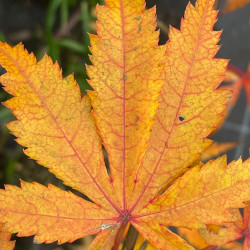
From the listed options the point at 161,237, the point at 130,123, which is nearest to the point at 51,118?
the point at 130,123

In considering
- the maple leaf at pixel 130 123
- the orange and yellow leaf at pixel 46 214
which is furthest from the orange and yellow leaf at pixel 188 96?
the orange and yellow leaf at pixel 46 214

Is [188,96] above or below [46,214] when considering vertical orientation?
above

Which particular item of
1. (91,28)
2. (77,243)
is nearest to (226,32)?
(91,28)

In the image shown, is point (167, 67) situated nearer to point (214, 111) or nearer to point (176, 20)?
point (214, 111)

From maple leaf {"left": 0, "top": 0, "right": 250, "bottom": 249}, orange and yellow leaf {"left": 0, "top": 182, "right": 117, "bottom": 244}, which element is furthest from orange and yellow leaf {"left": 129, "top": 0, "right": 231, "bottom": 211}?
orange and yellow leaf {"left": 0, "top": 182, "right": 117, "bottom": 244}

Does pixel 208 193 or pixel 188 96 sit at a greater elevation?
pixel 188 96

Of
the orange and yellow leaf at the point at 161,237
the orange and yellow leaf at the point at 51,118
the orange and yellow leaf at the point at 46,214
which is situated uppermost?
the orange and yellow leaf at the point at 51,118

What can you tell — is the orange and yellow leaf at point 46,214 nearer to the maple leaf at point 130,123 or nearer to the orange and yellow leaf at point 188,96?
the maple leaf at point 130,123

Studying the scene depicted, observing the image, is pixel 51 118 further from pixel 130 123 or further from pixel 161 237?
pixel 161 237
